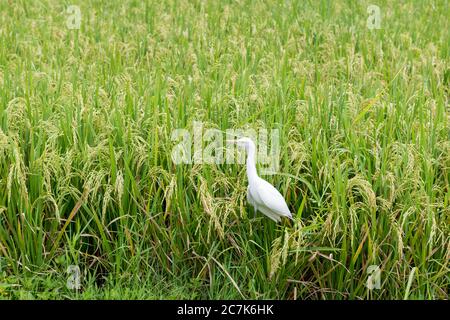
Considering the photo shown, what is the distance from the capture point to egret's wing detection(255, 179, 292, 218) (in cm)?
335

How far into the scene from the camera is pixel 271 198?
11.0 feet

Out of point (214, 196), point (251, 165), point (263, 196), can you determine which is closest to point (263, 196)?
point (263, 196)

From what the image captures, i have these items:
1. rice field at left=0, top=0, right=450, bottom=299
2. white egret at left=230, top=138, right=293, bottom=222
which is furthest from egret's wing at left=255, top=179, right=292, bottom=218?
rice field at left=0, top=0, right=450, bottom=299

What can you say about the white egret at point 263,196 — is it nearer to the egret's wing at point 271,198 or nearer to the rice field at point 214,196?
the egret's wing at point 271,198

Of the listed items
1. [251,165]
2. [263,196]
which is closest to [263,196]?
[263,196]

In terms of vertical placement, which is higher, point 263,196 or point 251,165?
point 251,165

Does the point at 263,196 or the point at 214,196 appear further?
the point at 214,196

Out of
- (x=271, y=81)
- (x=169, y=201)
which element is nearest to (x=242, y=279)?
(x=169, y=201)

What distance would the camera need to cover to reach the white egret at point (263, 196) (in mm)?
3361

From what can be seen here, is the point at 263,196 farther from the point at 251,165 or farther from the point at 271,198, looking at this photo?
the point at 251,165

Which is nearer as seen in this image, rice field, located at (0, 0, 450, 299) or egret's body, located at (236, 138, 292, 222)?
egret's body, located at (236, 138, 292, 222)

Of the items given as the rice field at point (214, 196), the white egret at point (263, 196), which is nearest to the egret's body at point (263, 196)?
the white egret at point (263, 196)

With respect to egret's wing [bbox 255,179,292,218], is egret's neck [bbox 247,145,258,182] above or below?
above

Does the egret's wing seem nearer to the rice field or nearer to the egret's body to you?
the egret's body
